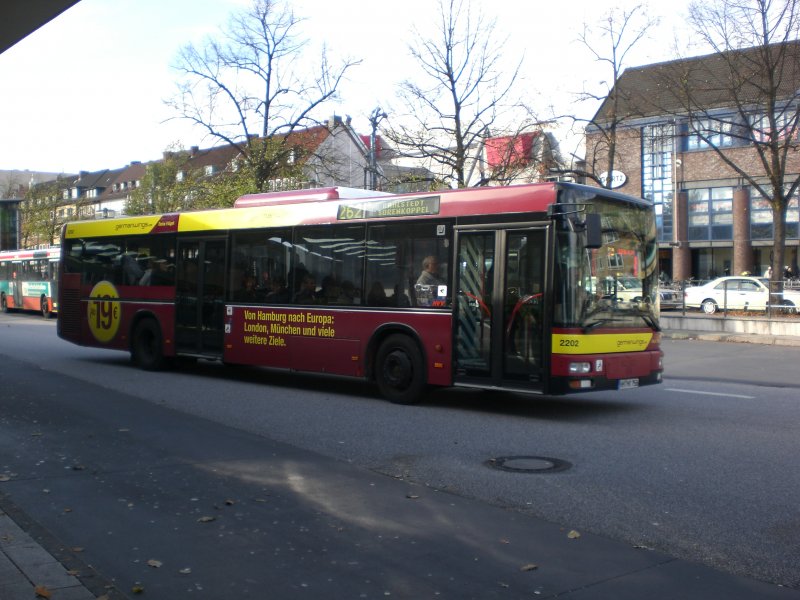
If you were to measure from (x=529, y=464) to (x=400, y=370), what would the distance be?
4.04m

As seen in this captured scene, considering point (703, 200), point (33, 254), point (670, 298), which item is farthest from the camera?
point (703, 200)

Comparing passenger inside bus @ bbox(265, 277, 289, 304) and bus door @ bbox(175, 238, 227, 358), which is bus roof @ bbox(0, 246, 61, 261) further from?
passenger inside bus @ bbox(265, 277, 289, 304)

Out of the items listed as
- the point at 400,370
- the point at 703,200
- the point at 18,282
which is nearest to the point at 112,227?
the point at 400,370

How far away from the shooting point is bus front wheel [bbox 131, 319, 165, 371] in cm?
1650

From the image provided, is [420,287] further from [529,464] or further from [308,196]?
[529,464]

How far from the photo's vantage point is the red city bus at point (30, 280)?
3897 centimetres

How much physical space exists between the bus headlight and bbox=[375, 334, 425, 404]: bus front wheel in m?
2.25

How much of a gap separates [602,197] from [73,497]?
7188 millimetres

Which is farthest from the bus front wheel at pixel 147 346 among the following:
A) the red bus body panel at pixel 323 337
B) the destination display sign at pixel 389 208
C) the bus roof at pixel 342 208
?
the destination display sign at pixel 389 208

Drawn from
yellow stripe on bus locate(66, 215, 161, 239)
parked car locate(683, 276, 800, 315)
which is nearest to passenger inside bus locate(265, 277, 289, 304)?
yellow stripe on bus locate(66, 215, 161, 239)

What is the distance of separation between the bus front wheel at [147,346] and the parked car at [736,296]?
1690 cm

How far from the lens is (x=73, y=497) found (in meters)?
7.14

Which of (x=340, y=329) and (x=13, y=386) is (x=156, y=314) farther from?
(x=340, y=329)

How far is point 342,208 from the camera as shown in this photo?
43.5ft
